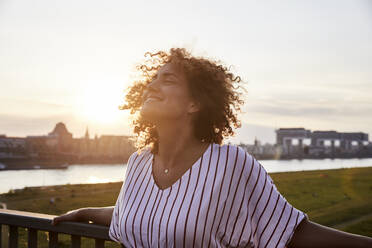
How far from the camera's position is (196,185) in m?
1.44

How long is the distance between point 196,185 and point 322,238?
0.48m

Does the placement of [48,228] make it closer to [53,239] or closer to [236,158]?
[53,239]

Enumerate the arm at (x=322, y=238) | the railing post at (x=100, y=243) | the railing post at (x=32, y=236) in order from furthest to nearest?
the railing post at (x=32, y=236) → the railing post at (x=100, y=243) → the arm at (x=322, y=238)

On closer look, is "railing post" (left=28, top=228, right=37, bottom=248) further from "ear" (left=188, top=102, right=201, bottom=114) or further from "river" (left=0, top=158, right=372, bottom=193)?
"river" (left=0, top=158, right=372, bottom=193)

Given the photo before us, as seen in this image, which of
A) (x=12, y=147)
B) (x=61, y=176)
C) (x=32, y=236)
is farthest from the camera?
(x=12, y=147)

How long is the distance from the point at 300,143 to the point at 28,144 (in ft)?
250

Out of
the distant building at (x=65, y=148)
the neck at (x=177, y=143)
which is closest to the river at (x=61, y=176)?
the distant building at (x=65, y=148)

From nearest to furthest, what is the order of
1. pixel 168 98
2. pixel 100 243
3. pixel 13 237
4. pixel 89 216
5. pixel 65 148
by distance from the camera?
pixel 168 98 < pixel 100 243 < pixel 89 216 < pixel 13 237 < pixel 65 148

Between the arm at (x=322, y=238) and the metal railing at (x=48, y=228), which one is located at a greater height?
the arm at (x=322, y=238)

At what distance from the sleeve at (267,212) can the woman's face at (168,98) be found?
0.39 m

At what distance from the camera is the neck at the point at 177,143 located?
5.30ft

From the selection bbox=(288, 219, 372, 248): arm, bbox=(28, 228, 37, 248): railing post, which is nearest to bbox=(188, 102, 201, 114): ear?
bbox=(288, 219, 372, 248): arm

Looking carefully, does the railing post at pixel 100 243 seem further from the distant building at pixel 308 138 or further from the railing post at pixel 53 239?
the distant building at pixel 308 138

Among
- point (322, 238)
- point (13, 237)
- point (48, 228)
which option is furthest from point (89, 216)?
point (322, 238)
